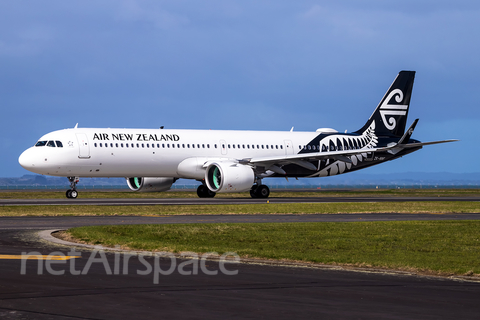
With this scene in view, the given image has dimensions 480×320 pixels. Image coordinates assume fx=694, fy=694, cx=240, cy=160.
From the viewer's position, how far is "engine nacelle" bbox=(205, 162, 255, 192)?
140ft

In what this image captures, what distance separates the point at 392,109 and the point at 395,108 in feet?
1.00

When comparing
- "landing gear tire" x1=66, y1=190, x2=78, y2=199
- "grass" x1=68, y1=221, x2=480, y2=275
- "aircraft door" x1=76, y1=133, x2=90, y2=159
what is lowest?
"grass" x1=68, y1=221, x2=480, y2=275

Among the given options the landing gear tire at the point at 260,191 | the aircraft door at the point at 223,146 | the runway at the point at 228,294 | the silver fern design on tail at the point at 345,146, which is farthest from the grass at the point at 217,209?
the silver fern design on tail at the point at 345,146

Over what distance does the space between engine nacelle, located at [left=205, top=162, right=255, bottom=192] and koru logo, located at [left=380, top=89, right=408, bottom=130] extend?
15422 mm

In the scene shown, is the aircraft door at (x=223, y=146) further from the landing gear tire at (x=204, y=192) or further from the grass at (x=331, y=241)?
the grass at (x=331, y=241)

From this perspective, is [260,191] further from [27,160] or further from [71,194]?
[27,160]

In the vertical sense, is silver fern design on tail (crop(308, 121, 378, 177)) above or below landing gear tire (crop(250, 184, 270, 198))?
above

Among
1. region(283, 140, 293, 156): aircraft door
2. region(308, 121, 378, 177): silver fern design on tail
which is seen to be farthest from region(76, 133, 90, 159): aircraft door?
region(308, 121, 378, 177): silver fern design on tail

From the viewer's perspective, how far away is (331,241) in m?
17.7

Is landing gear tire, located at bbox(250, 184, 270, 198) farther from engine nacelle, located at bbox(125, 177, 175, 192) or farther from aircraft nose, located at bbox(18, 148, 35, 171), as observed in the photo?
aircraft nose, located at bbox(18, 148, 35, 171)

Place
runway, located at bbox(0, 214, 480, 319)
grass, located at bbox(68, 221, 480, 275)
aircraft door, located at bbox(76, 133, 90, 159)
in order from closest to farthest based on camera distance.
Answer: runway, located at bbox(0, 214, 480, 319), grass, located at bbox(68, 221, 480, 275), aircraft door, located at bbox(76, 133, 90, 159)

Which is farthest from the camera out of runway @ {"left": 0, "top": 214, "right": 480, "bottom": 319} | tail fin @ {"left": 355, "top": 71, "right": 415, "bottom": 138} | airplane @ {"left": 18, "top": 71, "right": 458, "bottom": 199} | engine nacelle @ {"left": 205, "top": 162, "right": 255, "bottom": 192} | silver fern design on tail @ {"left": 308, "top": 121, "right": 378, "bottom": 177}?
tail fin @ {"left": 355, "top": 71, "right": 415, "bottom": 138}

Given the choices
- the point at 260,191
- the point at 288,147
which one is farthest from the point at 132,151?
the point at 288,147

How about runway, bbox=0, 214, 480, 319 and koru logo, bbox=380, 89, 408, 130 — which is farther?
koru logo, bbox=380, 89, 408, 130
